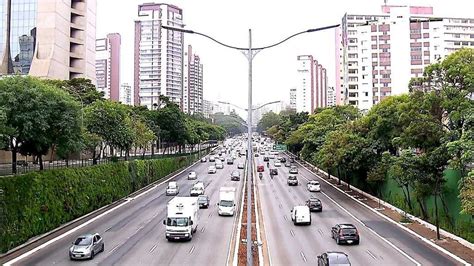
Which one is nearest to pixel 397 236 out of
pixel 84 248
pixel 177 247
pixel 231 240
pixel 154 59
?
pixel 231 240

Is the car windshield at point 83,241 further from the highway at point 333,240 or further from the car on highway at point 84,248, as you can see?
the highway at point 333,240

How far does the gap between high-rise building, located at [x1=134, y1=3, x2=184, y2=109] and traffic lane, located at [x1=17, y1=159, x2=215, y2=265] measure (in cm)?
12695

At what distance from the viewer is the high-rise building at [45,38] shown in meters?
82.3

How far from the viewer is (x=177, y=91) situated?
195750 mm

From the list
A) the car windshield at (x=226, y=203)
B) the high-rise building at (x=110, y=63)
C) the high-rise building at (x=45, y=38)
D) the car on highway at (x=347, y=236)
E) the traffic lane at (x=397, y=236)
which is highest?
the high-rise building at (x=110, y=63)

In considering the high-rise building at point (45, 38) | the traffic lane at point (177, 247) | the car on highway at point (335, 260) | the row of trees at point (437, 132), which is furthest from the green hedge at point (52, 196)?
the high-rise building at point (45, 38)

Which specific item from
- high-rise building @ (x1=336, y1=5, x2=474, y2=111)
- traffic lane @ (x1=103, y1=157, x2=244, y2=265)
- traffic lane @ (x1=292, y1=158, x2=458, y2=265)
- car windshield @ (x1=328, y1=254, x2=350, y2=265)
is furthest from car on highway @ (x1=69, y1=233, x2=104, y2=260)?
high-rise building @ (x1=336, y1=5, x2=474, y2=111)

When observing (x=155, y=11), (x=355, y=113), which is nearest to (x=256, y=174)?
(x=355, y=113)

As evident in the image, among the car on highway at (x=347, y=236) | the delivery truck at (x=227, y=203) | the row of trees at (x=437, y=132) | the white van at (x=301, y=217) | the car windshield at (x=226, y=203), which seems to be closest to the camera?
the row of trees at (x=437, y=132)

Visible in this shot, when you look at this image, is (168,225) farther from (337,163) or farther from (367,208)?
(337,163)

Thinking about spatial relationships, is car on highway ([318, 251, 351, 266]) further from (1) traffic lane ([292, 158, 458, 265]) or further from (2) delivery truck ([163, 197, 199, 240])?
(2) delivery truck ([163, 197, 199, 240])

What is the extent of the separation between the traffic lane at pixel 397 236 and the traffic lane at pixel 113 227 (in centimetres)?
1826

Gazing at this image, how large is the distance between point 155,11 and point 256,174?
10291cm

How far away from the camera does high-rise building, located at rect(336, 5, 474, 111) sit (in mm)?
112438
